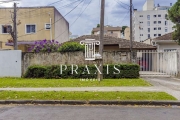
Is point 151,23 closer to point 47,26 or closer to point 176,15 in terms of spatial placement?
point 47,26

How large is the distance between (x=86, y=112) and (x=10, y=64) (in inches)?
466

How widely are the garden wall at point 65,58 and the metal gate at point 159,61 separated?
8.27 feet

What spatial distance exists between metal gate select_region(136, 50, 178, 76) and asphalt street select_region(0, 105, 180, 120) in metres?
10.8

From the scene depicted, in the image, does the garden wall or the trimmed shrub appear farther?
the garden wall

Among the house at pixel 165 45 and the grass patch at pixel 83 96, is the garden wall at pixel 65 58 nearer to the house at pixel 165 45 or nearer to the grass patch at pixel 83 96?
the house at pixel 165 45

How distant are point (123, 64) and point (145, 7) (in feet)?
288

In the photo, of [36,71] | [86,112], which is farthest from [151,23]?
[86,112]

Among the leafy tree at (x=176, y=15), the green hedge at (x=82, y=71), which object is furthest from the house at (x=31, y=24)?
the leafy tree at (x=176, y=15)

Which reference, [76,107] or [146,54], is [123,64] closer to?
[146,54]

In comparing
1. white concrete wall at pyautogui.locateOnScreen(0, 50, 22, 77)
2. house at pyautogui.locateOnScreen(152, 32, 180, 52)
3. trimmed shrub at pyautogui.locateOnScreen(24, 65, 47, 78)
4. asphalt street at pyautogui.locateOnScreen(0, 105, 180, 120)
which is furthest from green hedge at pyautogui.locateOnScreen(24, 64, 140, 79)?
house at pyautogui.locateOnScreen(152, 32, 180, 52)

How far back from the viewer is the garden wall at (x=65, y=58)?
17.2m

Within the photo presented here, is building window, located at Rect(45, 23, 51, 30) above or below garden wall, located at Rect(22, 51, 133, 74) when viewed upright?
above

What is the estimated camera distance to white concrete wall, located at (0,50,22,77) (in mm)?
17344

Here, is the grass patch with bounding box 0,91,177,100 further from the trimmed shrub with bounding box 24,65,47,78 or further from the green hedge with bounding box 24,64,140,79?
the trimmed shrub with bounding box 24,65,47,78
